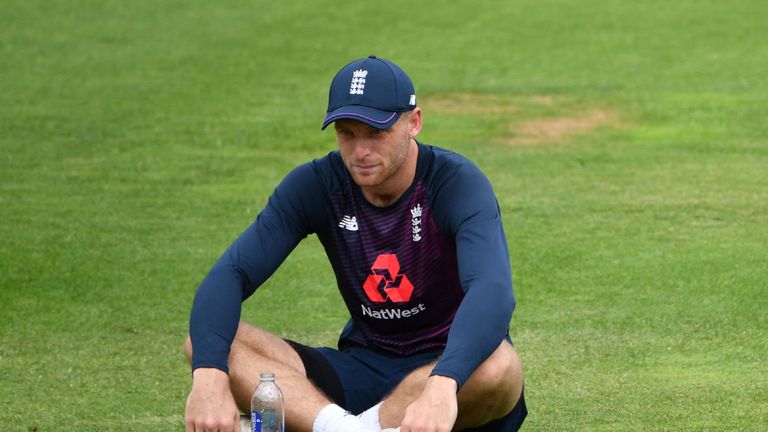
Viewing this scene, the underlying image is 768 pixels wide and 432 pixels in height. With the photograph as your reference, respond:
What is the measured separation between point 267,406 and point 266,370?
307mm

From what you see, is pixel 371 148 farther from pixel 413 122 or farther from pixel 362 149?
pixel 413 122

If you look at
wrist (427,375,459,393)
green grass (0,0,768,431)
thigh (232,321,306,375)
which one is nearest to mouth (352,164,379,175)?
thigh (232,321,306,375)

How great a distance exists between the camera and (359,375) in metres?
5.90

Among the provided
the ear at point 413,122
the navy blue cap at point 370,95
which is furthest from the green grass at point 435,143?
the navy blue cap at point 370,95

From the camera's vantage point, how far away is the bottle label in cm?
518

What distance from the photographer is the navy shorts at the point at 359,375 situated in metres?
5.85

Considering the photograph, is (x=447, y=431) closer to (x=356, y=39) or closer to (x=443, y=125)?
(x=443, y=125)

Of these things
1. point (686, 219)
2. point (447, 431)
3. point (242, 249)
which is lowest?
point (686, 219)

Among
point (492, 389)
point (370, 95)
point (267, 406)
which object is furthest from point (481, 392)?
point (370, 95)

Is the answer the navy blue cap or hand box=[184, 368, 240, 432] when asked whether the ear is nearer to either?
the navy blue cap

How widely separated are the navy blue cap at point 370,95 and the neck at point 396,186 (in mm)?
228

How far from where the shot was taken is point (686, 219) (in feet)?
34.4

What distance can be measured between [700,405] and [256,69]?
9.91m

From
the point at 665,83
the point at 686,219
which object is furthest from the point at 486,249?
the point at 665,83
